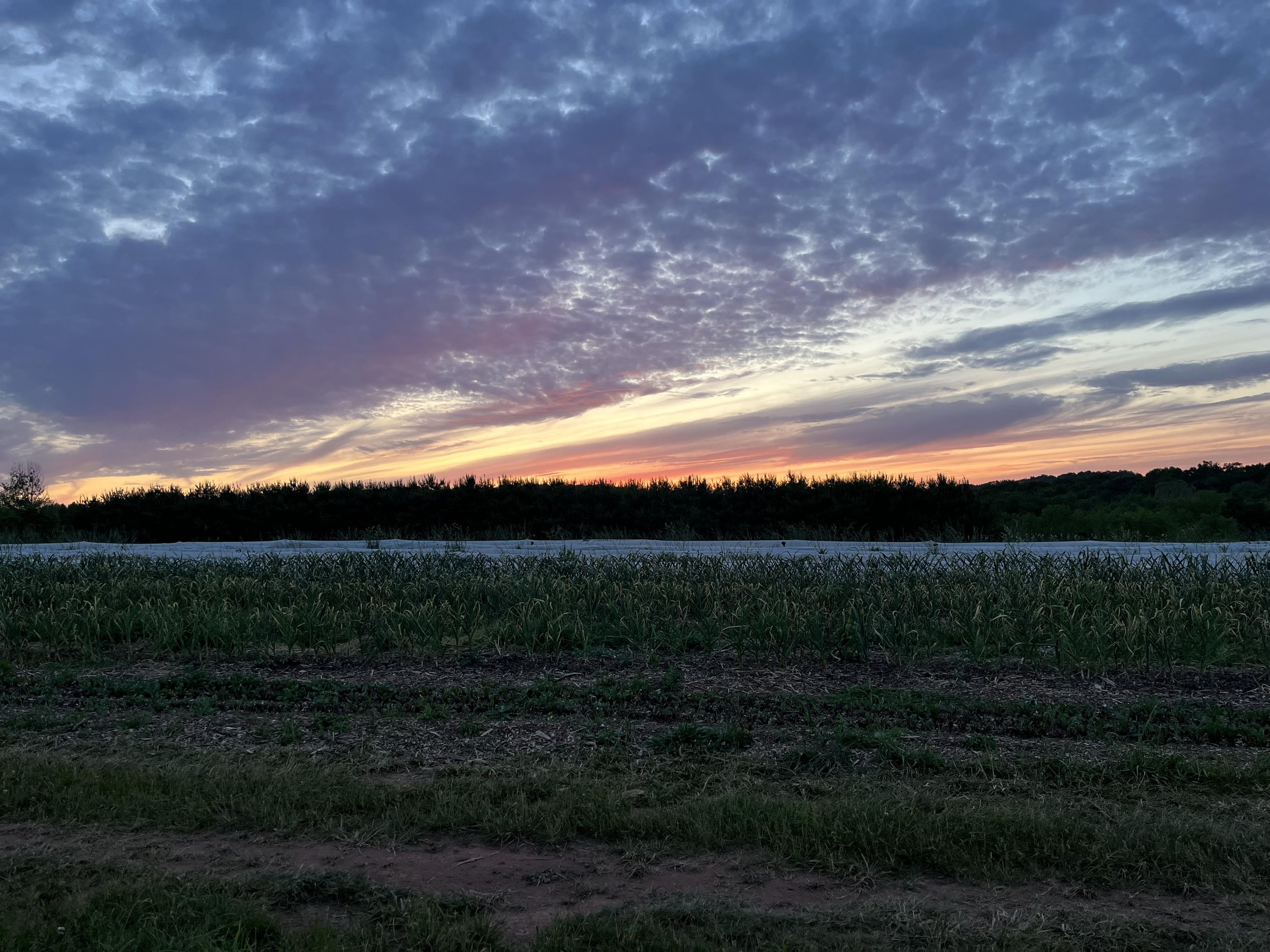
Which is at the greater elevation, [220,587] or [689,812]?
[220,587]

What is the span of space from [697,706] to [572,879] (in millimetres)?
2086

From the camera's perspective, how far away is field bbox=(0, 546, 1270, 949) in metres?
2.85

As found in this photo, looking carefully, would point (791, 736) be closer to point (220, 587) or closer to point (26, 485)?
point (220, 587)

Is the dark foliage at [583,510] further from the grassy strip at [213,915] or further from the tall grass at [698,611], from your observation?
the grassy strip at [213,915]

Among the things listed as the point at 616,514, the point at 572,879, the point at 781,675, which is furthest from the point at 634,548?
the point at 572,879

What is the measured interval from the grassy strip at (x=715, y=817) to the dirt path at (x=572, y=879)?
95mm

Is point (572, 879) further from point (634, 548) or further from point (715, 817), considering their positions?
point (634, 548)

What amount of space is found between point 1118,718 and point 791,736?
1.82 meters

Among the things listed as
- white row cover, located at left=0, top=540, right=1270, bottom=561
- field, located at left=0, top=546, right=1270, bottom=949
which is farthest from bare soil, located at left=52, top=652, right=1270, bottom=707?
white row cover, located at left=0, top=540, right=1270, bottom=561

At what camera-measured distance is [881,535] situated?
1695 centimetres

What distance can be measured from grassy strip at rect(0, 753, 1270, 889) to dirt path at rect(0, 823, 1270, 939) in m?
0.09

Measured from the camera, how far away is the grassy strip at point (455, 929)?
8.69 feet

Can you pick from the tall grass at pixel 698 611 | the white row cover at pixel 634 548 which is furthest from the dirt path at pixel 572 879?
the white row cover at pixel 634 548

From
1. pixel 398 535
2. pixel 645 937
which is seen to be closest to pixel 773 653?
pixel 645 937
